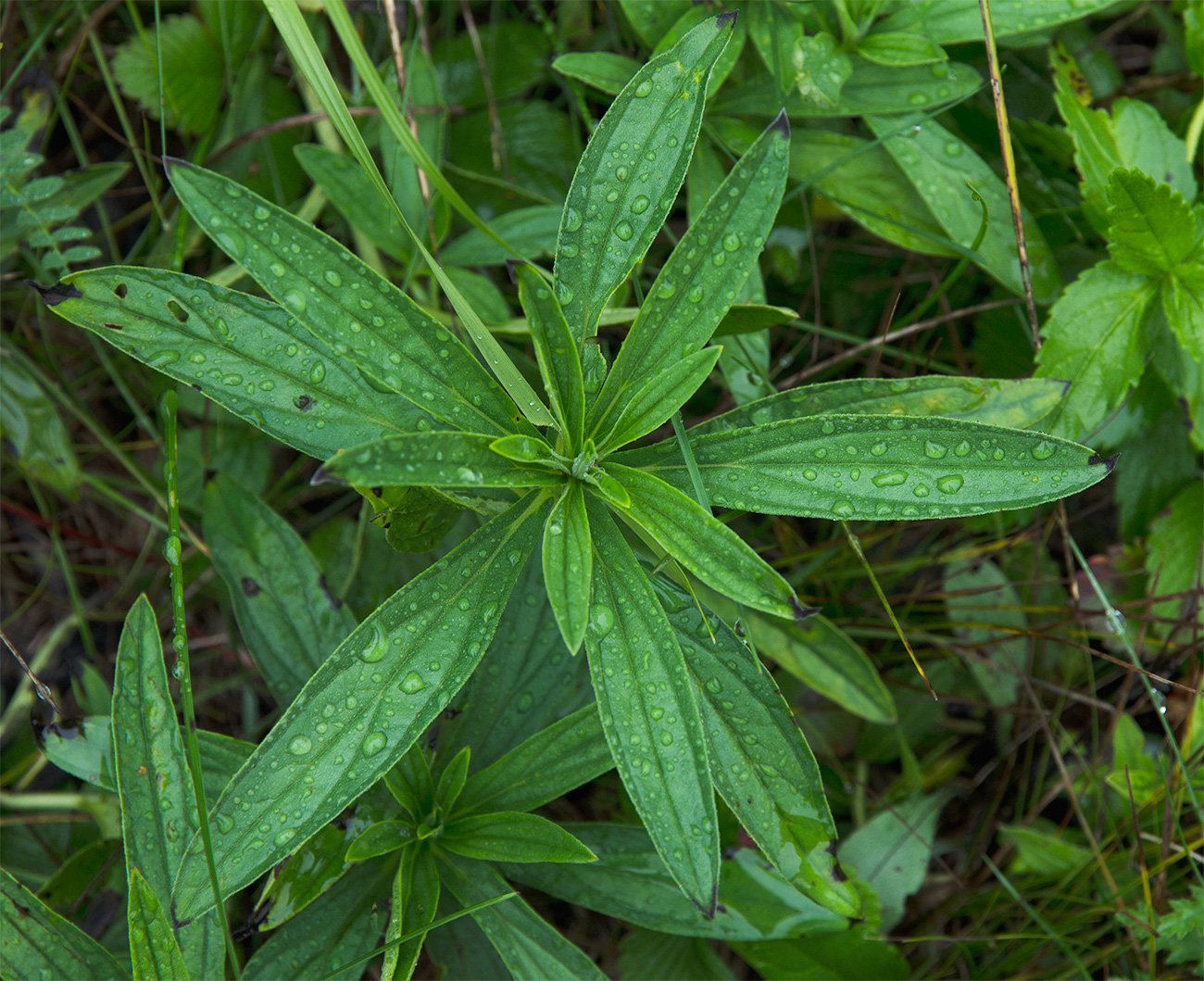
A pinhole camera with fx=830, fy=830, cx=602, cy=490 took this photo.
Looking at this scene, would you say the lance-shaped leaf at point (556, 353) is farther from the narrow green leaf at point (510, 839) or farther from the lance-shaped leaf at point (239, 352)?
the narrow green leaf at point (510, 839)

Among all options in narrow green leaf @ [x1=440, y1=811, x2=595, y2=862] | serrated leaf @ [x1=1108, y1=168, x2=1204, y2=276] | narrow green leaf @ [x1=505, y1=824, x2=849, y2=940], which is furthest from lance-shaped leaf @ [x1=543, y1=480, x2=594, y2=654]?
serrated leaf @ [x1=1108, y1=168, x2=1204, y2=276]

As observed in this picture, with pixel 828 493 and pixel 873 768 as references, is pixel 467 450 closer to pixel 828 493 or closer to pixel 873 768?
pixel 828 493

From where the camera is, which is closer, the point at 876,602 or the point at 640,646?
the point at 640,646

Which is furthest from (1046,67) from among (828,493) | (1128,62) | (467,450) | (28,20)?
(28,20)

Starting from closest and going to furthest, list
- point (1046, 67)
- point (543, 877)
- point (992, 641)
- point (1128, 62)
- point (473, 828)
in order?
point (473, 828)
point (543, 877)
point (992, 641)
point (1046, 67)
point (1128, 62)

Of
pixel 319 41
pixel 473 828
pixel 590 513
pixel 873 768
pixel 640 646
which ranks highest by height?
pixel 319 41

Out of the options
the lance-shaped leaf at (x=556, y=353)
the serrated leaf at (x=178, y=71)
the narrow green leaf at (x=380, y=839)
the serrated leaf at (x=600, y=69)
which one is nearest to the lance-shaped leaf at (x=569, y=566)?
the lance-shaped leaf at (x=556, y=353)
